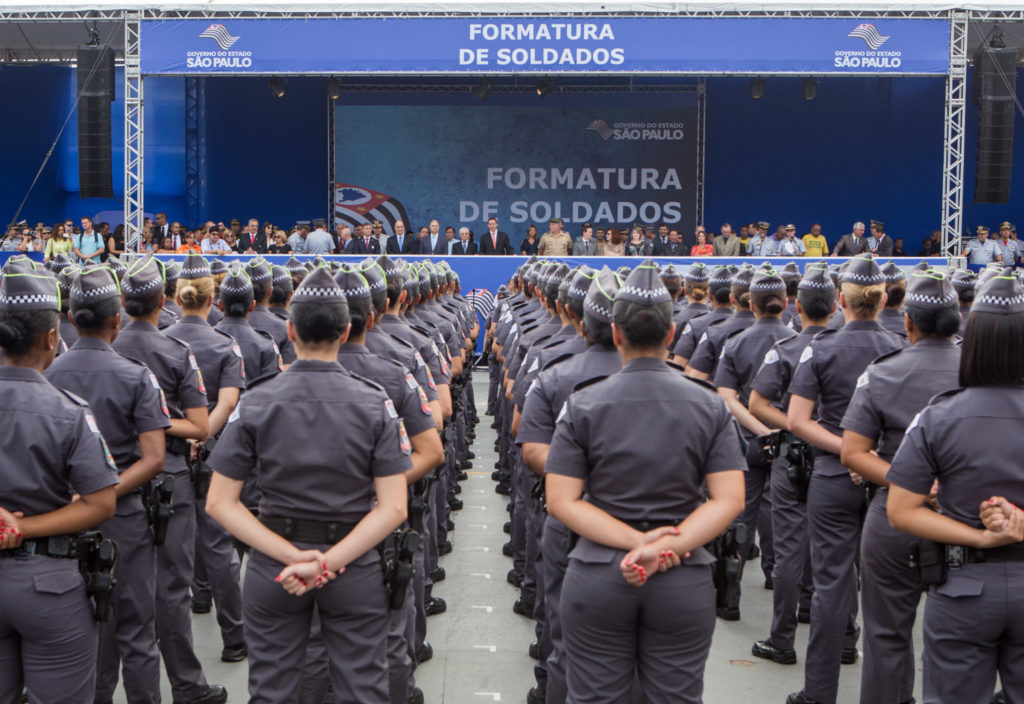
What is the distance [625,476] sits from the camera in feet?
11.7

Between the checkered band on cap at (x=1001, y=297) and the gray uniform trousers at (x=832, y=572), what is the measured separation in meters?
1.67

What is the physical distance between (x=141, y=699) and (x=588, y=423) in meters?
2.45

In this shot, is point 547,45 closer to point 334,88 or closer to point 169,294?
point 334,88

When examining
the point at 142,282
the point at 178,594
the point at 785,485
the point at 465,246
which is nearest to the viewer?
the point at 178,594

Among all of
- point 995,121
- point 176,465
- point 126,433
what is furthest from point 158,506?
point 995,121

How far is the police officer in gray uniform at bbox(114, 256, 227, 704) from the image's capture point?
5.14 metres

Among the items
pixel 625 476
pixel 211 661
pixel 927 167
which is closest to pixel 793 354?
pixel 625 476

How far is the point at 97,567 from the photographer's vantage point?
12.2ft

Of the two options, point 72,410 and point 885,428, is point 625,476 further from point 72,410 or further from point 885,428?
point 72,410

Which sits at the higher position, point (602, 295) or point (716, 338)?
point (602, 295)

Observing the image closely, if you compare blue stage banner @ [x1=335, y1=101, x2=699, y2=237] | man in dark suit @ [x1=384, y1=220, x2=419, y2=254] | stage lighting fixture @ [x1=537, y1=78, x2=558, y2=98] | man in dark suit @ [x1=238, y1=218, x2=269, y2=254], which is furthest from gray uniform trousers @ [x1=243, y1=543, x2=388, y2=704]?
blue stage banner @ [x1=335, y1=101, x2=699, y2=237]

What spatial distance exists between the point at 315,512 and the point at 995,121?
719 inches

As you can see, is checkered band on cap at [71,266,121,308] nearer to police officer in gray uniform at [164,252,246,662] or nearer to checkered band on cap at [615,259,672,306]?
police officer in gray uniform at [164,252,246,662]

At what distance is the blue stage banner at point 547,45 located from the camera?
1831 cm
